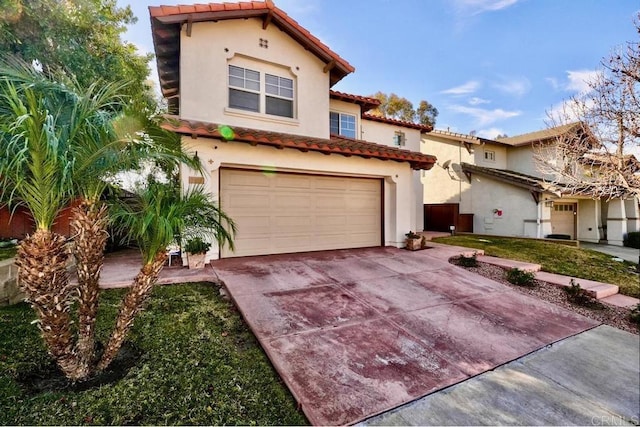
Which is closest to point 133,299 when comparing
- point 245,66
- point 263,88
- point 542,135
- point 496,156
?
point 263,88

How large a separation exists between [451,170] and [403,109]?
14692 mm

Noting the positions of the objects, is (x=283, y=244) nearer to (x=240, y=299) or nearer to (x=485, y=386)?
(x=240, y=299)

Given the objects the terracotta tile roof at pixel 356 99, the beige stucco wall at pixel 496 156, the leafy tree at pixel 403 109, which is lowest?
the beige stucco wall at pixel 496 156

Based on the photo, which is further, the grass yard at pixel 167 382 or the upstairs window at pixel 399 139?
the upstairs window at pixel 399 139

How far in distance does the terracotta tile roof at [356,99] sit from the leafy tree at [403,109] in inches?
680

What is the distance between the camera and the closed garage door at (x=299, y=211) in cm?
817

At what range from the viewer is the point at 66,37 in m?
9.87

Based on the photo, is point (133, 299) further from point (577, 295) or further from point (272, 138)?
point (577, 295)

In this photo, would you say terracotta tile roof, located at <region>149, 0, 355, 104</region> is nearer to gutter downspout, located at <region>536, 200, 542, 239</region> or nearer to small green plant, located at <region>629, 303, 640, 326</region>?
small green plant, located at <region>629, 303, 640, 326</region>

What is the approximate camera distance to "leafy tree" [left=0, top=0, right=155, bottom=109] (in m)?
9.05

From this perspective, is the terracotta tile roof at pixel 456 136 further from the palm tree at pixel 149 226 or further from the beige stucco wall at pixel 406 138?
the palm tree at pixel 149 226

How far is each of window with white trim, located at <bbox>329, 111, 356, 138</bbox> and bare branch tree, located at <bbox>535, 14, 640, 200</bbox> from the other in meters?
7.71

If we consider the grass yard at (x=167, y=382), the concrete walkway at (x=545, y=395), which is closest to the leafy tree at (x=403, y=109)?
the concrete walkway at (x=545, y=395)

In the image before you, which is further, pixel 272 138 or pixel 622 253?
pixel 622 253
